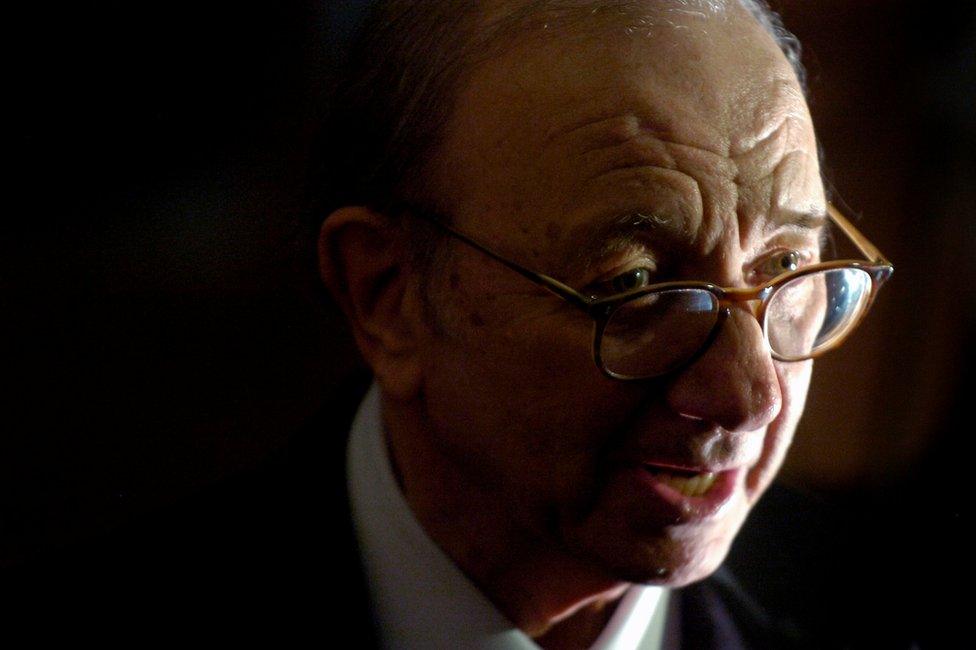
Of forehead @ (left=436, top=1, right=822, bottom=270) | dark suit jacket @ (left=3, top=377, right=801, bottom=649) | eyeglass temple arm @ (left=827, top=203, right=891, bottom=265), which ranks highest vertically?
forehead @ (left=436, top=1, right=822, bottom=270)

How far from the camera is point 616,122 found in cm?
98

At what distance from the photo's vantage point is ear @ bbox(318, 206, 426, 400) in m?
1.13

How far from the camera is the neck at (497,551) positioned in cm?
117

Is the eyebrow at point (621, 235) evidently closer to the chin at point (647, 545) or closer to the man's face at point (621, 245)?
the man's face at point (621, 245)

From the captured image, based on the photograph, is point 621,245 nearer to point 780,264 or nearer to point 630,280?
point 630,280

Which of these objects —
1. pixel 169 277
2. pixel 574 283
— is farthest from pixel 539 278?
pixel 169 277

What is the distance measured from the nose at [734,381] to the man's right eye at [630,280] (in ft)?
0.32

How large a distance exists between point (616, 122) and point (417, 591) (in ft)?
2.04

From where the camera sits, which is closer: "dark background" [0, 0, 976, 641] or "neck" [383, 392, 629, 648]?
"dark background" [0, 0, 976, 641]

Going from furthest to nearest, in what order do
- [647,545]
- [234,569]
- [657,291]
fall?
[234,569] → [647,545] → [657,291]

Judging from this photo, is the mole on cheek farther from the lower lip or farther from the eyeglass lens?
the lower lip

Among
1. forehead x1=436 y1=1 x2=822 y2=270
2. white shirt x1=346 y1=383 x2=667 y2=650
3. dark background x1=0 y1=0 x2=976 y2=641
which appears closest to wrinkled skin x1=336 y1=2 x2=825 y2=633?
forehead x1=436 y1=1 x2=822 y2=270

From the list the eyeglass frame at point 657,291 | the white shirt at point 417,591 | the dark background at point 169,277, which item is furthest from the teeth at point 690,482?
the dark background at point 169,277

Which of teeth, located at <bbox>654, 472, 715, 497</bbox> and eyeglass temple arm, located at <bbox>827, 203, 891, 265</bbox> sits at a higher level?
eyeglass temple arm, located at <bbox>827, 203, 891, 265</bbox>
